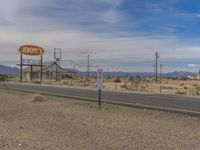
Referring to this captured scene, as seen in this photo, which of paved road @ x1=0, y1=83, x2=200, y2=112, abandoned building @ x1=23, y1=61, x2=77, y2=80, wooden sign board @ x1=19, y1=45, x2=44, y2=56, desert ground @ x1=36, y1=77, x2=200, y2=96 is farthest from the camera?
abandoned building @ x1=23, y1=61, x2=77, y2=80

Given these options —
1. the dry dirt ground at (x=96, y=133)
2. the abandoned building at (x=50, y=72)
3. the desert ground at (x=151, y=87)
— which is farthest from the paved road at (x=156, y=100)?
the abandoned building at (x=50, y=72)

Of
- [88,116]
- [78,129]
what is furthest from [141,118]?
[78,129]

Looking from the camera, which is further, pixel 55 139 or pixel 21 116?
pixel 21 116

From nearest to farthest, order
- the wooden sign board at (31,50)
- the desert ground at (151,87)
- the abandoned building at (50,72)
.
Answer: the desert ground at (151,87), the wooden sign board at (31,50), the abandoned building at (50,72)

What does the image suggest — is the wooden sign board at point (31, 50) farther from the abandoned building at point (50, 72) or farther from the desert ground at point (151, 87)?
the desert ground at point (151, 87)

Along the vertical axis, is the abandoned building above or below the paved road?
above

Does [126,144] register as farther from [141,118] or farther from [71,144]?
[141,118]

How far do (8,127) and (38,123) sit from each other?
1.10 metres

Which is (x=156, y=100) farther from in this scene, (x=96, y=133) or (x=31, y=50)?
(x=31, y=50)

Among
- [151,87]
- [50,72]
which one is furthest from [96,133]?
[50,72]

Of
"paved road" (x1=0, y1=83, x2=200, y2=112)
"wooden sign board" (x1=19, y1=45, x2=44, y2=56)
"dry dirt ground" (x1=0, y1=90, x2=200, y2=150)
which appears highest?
"wooden sign board" (x1=19, y1=45, x2=44, y2=56)

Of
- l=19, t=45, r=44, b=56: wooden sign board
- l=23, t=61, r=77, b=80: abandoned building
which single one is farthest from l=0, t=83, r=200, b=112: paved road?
l=23, t=61, r=77, b=80: abandoned building

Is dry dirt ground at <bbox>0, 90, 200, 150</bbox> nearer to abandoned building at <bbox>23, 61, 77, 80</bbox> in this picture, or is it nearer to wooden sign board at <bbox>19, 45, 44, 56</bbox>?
wooden sign board at <bbox>19, 45, 44, 56</bbox>

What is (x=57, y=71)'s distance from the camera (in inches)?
4279
